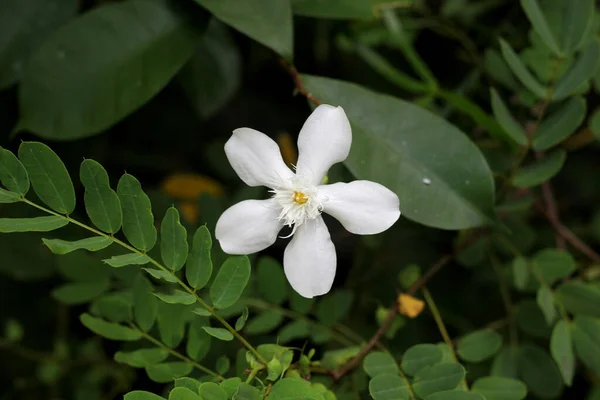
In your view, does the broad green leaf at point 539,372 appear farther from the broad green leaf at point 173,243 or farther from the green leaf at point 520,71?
the broad green leaf at point 173,243

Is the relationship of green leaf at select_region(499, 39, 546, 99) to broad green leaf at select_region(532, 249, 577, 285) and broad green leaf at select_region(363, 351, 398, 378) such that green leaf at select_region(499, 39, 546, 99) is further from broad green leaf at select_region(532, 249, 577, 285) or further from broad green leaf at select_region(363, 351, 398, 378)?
broad green leaf at select_region(363, 351, 398, 378)

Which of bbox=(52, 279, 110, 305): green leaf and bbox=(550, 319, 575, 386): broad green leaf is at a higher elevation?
bbox=(550, 319, 575, 386): broad green leaf

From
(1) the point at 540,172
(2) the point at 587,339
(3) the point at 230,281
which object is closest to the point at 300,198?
(3) the point at 230,281

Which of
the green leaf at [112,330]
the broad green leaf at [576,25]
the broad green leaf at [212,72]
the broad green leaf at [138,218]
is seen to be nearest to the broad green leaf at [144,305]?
the green leaf at [112,330]

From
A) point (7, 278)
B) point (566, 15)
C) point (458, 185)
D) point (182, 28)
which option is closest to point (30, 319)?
point (7, 278)

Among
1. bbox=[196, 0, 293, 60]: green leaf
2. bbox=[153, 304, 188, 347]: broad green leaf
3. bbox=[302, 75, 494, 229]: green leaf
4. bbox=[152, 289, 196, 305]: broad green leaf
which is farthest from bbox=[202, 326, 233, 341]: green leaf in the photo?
bbox=[196, 0, 293, 60]: green leaf

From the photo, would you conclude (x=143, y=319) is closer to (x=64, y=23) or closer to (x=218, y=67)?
(x=64, y=23)
